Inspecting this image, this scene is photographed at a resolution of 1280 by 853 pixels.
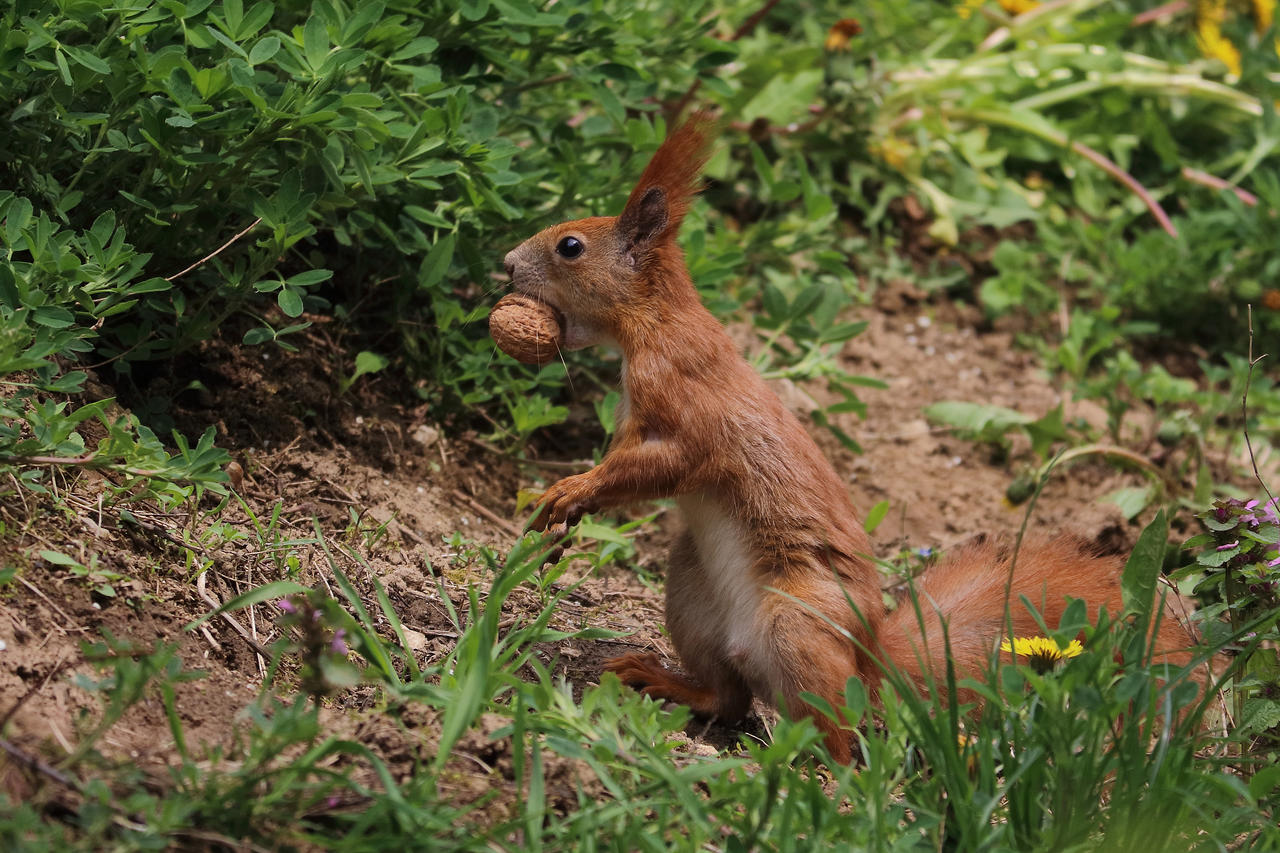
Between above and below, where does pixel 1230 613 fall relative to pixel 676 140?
below

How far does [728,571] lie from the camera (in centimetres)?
322

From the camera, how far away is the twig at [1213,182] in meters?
6.05

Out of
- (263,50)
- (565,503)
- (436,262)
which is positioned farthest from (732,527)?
(263,50)

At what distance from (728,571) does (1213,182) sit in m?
4.10

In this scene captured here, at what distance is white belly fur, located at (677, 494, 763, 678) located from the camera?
313 centimetres

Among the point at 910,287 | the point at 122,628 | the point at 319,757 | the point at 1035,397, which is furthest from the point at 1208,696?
the point at 910,287

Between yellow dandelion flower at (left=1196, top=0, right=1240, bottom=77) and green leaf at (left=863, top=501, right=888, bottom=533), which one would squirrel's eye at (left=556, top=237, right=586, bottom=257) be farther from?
yellow dandelion flower at (left=1196, top=0, right=1240, bottom=77)

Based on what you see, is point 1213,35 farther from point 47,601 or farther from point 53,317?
point 47,601

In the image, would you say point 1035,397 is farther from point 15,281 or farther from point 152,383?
point 15,281

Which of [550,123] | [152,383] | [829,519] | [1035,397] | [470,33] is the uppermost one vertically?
[470,33]

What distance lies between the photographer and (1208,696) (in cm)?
258

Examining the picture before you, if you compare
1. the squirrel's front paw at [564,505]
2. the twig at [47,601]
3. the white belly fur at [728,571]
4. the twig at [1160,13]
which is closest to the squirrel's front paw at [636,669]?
the white belly fur at [728,571]

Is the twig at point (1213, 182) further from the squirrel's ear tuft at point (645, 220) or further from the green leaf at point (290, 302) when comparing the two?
the green leaf at point (290, 302)

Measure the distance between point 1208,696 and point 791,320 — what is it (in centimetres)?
223
